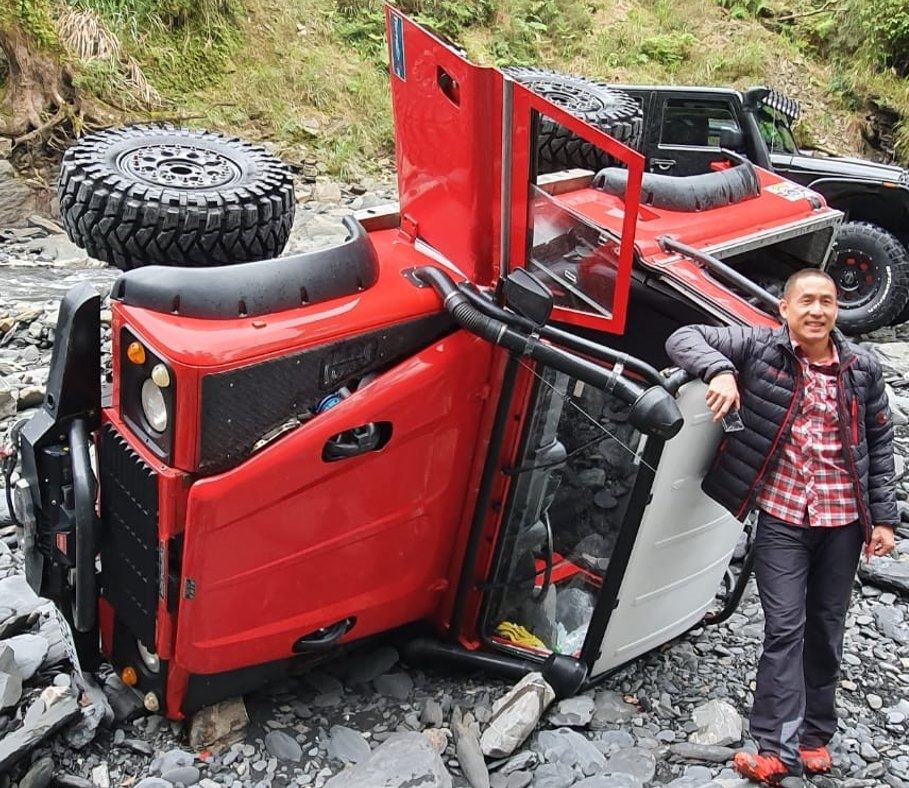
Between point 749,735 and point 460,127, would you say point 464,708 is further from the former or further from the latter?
point 460,127

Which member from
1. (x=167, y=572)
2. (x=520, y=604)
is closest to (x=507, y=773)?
(x=520, y=604)

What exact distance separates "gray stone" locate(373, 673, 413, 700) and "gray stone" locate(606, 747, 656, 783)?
→ 811 mm

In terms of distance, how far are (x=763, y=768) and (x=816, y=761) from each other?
0.29 m

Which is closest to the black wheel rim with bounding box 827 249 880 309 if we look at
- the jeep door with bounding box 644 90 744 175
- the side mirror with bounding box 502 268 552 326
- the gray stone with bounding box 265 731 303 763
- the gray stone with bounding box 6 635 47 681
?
the jeep door with bounding box 644 90 744 175

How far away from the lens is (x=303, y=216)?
905cm

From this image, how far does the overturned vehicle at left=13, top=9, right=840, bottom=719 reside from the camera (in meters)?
2.91

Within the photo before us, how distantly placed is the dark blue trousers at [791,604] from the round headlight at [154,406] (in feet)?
6.30

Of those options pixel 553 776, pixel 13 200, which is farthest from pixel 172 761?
pixel 13 200

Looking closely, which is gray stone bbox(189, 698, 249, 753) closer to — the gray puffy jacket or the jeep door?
the gray puffy jacket

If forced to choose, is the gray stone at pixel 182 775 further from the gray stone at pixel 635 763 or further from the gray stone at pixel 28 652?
the gray stone at pixel 635 763

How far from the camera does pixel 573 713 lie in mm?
3523

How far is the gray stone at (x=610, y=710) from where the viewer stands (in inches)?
140

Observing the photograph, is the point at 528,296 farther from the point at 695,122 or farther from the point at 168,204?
the point at 695,122

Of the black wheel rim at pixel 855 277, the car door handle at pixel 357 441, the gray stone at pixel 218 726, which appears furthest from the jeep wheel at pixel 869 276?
the gray stone at pixel 218 726
